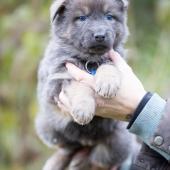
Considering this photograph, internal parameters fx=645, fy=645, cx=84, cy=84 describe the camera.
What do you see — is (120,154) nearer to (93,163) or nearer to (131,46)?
(93,163)

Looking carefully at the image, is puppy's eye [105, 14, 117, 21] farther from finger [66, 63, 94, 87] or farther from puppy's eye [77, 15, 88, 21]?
finger [66, 63, 94, 87]

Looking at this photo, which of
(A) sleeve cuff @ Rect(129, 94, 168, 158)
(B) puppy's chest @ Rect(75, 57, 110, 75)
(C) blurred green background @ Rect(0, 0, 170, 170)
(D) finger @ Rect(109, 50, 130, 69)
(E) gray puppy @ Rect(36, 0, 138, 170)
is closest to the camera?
(A) sleeve cuff @ Rect(129, 94, 168, 158)

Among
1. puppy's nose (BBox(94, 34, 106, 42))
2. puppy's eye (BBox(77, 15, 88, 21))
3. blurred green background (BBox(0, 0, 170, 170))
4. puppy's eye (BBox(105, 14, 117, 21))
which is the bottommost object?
blurred green background (BBox(0, 0, 170, 170))

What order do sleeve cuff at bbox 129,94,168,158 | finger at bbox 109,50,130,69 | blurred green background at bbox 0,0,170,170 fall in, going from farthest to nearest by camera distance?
blurred green background at bbox 0,0,170,170, finger at bbox 109,50,130,69, sleeve cuff at bbox 129,94,168,158

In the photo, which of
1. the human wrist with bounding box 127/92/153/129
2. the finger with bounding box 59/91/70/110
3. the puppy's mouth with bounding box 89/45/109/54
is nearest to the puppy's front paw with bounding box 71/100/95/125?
the finger with bounding box 59/91/70/110

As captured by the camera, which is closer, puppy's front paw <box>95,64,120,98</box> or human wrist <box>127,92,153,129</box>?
human wrist <box>127,92,153,129</box>

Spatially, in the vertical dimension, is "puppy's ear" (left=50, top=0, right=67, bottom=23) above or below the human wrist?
above

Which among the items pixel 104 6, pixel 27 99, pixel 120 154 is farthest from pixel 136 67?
pixel 104 6
